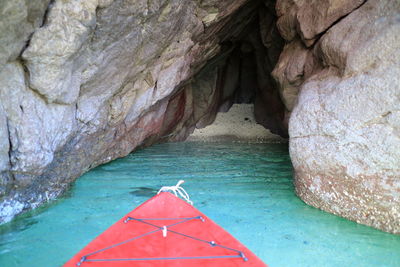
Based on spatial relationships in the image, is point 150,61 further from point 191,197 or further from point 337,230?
point 337,230

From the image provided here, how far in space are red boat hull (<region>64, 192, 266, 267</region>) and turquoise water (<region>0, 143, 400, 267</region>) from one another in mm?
679

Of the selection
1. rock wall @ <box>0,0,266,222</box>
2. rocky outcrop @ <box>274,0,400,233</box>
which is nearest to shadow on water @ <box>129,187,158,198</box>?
rock wall @ <box>0,0,266,222</box>

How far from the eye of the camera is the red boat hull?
211cm

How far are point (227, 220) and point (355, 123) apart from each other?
1823mm

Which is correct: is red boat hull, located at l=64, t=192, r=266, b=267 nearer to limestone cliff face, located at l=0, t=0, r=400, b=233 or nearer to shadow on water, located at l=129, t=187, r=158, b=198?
limestone cliff face, located at l=0, t=0, r=400, b=233

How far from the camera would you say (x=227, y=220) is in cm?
360

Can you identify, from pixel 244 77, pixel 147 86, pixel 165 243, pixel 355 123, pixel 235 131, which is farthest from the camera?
pixel 244 77

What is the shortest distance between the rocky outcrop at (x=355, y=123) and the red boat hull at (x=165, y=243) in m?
1.98

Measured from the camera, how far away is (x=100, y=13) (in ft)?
12.6

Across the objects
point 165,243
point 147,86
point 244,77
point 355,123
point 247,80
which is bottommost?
point 165,243

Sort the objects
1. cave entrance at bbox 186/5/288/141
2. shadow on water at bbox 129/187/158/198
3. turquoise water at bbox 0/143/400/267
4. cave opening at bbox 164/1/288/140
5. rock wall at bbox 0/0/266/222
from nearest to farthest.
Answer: turquoise water at bbox 0/143/400/267 → rock wall at bbox 0/0/266/222 → shadow on water at bbox 129/187/158/198 → cave opening at bbox 164/1/288/140 → cave entrance at bbox 186/5/288/141

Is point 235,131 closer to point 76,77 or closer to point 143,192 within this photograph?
point 143,192

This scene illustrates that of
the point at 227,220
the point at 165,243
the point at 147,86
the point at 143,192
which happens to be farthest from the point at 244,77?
the point at 165,243

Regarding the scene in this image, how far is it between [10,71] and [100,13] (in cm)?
129
